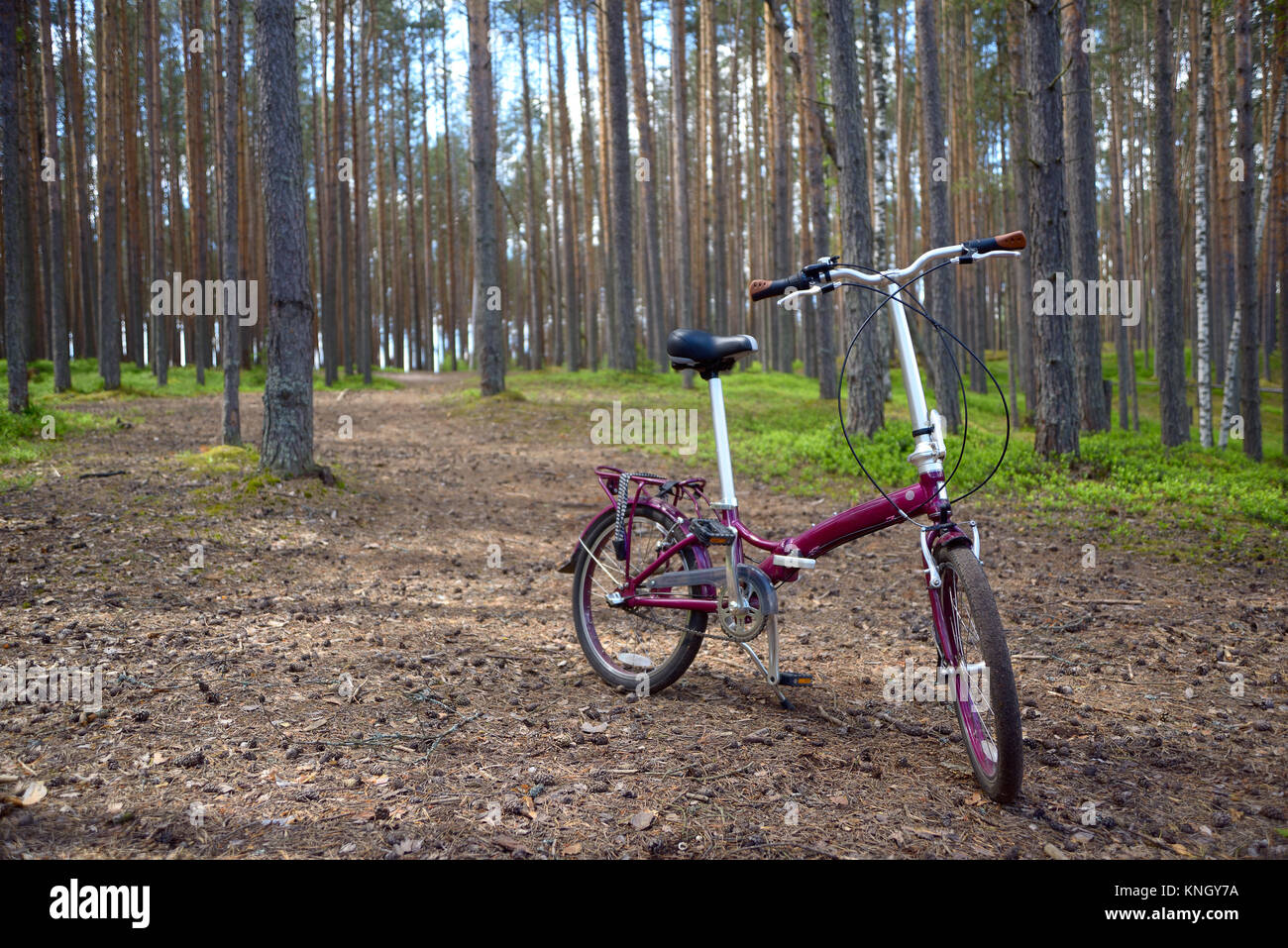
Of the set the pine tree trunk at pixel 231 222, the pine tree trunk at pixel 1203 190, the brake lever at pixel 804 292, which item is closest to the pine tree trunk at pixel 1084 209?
the pine tree trunk at pixel 1203 190

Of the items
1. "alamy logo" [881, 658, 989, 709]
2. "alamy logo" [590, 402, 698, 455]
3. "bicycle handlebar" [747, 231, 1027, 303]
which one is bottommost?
"alamy logo" [881, 658, 989, 709]

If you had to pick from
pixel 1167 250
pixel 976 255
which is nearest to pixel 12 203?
pixel 976 255

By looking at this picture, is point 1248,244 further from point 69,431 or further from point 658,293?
point 69,431

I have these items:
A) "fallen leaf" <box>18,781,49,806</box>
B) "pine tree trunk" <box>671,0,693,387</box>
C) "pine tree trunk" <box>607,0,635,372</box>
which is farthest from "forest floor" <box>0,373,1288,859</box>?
"pine tree trunk" <box>671,0,693,387</box>

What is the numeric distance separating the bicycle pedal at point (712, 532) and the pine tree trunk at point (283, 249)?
582cm

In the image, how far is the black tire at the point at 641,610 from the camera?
3.92 meters

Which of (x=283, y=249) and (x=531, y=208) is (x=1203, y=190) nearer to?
(x=283, y=249)

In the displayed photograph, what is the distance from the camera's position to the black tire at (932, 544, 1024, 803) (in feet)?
9.00

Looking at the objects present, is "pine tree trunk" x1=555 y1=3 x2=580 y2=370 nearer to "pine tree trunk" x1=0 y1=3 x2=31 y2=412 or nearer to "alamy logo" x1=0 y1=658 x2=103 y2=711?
"pine tree trunk" x1=0 y1=3 x2=31 y2=412

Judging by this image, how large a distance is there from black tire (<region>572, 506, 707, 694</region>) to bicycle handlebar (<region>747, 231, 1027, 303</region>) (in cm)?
121

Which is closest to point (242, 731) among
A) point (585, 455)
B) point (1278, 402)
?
point (585, 455)

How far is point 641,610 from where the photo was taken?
420 cm

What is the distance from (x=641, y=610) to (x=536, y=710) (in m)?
0.74

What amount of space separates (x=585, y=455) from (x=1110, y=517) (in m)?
6.71
